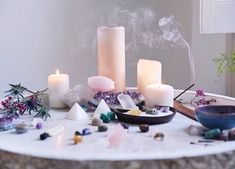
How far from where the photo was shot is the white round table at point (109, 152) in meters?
0.65

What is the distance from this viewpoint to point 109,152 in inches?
27.0

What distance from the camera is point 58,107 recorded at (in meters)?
1.11

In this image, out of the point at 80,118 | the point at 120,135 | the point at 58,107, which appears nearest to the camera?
the point at 120,135

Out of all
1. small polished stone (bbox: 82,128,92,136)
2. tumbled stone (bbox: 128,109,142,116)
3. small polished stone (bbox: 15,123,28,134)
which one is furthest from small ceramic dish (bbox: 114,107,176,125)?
small polished stone (bbox: 15,123,28,134)

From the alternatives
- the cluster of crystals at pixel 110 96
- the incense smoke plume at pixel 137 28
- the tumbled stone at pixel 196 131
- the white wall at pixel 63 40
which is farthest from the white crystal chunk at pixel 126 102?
the white wall at pixel 63 40

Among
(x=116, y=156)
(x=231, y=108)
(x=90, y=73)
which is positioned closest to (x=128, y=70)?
(x=90, y=73)

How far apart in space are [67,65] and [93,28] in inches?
9.1

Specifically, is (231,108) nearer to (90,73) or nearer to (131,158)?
(131,158)

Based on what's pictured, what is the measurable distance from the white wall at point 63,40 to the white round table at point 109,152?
43.0 inches

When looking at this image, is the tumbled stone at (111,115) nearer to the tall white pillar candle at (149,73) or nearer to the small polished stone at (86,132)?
the small polished stone at (86,132)

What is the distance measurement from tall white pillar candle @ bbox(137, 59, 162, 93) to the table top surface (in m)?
0.25

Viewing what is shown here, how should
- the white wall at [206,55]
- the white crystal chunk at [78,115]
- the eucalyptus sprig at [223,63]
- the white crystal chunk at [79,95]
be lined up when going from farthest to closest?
the white wall at [206,55] → the eucalyptus sprig at [223,63] → the white crystal chunk at [79,95] → the white crystal chunk at [78,115]

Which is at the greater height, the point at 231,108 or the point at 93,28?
the point at 93,28

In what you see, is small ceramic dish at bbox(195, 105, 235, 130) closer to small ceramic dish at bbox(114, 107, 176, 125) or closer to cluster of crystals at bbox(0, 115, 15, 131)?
small ceramic dish at bbox(114, 107, 176, 125)
